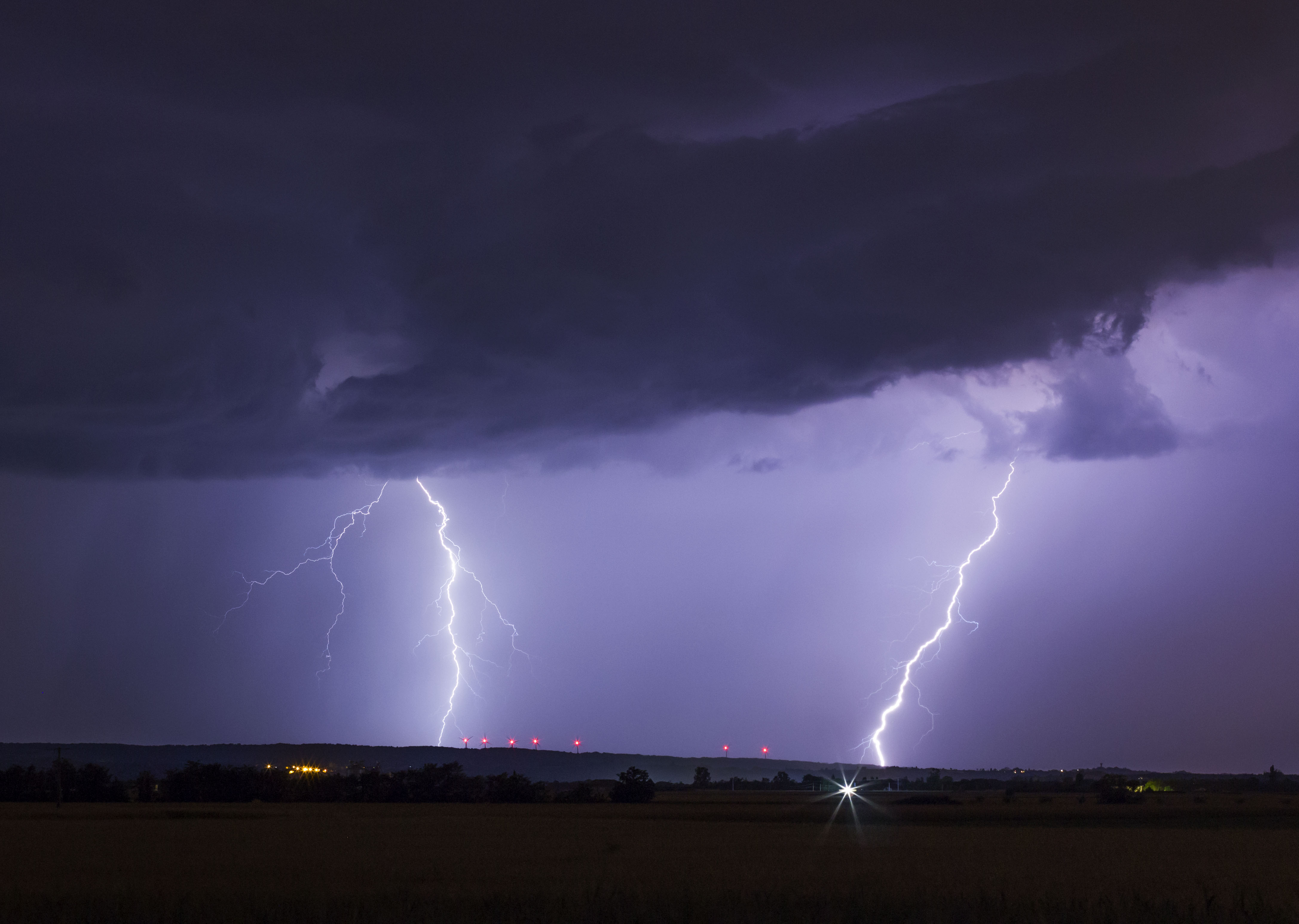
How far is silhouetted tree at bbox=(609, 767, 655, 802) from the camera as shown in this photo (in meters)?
97.9

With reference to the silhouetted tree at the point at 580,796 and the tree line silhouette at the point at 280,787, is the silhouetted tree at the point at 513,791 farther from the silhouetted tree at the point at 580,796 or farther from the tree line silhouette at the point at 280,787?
the silhouetted tree at the point at 580,796

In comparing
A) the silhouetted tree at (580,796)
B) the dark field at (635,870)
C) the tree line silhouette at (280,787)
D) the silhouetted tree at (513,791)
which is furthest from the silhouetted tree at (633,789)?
the dark field at (635,870)

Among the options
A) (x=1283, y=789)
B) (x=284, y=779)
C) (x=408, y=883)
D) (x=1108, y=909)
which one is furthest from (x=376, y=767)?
(x=1283, y=789)

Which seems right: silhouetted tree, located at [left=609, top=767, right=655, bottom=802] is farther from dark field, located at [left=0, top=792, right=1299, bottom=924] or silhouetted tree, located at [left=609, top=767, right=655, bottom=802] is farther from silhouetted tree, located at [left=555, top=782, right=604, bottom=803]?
dark field, located at [left=0, top=792, right=1299, bottom=924]

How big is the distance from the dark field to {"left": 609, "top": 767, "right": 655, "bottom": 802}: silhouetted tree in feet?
113

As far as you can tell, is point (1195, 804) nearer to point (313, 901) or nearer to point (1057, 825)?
point (1057, 825)

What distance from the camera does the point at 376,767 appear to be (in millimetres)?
98125

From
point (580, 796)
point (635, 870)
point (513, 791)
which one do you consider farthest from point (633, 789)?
point (635, 870)

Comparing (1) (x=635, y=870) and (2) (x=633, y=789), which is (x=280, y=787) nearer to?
(2) (x=633, y=789)

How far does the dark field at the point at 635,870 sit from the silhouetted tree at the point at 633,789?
3444 centimetres

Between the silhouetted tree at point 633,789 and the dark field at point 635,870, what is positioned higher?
the silhouetted tree at point 633,789

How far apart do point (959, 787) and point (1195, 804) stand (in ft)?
255

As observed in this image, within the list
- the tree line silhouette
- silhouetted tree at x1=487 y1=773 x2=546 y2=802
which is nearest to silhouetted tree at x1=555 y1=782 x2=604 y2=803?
the tree line silhouette

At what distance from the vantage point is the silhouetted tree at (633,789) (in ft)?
321
